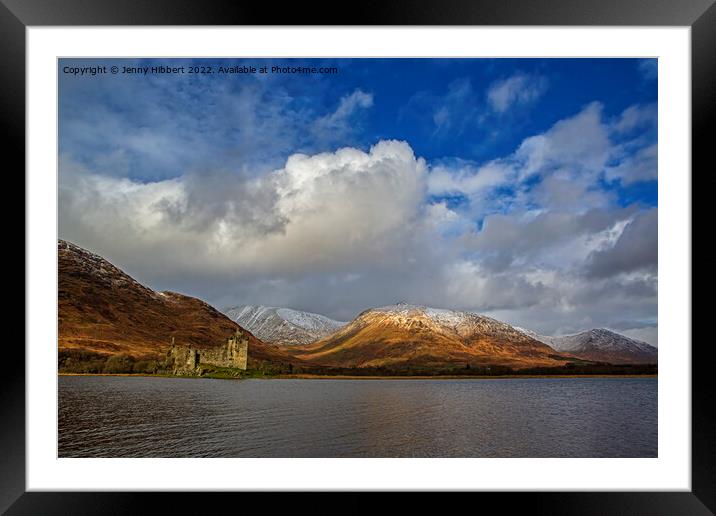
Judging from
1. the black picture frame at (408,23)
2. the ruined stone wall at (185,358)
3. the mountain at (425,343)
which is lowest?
the ruined stone wall at (185,358)

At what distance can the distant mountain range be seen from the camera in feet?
43.1

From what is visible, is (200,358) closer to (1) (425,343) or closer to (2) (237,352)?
(2) (237,352)

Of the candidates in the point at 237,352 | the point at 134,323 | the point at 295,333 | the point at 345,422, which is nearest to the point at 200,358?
the point at 237,352

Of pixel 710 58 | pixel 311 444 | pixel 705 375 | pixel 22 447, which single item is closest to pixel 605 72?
pixel 710 58

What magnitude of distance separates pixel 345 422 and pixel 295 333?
11.7 ft

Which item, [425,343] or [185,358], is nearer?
[425,343]

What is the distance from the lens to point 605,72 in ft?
26.3

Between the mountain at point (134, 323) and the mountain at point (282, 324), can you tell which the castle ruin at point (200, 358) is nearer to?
the mountain at point (134, 323)

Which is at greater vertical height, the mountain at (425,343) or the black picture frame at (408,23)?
the black picture frame at (408,23)

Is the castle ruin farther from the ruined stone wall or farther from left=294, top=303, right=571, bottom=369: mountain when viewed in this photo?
left=294, top=303, right=571, bottom=369: mountain

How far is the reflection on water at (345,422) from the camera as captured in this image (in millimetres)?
8773

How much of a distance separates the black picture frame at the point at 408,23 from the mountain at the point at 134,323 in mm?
12853

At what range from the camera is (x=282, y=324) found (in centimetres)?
1305

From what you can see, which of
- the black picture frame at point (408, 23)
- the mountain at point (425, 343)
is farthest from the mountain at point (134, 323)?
the black picture frame at point (408, 23)
